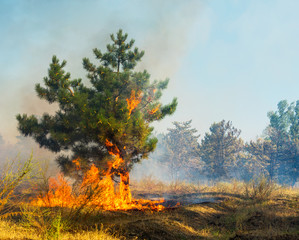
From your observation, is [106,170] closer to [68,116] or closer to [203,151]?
[68,116]

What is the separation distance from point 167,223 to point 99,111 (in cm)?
620

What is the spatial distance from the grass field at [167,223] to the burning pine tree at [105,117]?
3.41 m

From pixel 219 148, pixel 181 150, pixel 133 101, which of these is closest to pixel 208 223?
pixel 133 101

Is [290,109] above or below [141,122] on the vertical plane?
above

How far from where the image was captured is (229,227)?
29.2ft

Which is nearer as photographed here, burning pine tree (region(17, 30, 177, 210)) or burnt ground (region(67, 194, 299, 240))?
burnt ground (region(67, 194, 299, 240))

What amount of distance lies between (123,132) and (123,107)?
4.35 feet

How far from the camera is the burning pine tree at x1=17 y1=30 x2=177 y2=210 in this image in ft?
40.3

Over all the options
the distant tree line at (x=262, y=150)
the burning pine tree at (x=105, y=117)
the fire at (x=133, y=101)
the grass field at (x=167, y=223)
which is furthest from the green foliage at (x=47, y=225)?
the distant tree line at (x=262, y=150)

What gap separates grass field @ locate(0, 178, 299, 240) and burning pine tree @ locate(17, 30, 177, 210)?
11.2 ft

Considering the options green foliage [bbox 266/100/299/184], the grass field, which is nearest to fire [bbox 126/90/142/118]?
the grass field

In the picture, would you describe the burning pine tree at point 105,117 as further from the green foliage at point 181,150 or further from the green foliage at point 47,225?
the green foliage at point 181,150

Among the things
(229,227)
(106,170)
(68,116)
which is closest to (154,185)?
(106,170)

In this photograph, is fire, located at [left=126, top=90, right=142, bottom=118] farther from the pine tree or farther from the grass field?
the grass field
